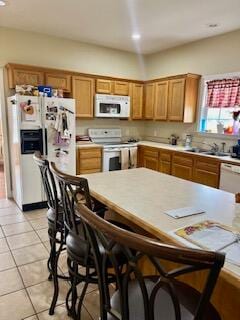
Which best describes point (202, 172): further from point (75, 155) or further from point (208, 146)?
point (75, 155)

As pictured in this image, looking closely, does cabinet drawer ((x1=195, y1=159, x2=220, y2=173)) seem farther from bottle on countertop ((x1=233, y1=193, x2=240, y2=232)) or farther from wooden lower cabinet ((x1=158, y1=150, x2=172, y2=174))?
bottle on countertop ((x1=233, y1=193, x2=240, y2=232))

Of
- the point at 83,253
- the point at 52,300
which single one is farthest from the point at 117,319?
the point at 52,300

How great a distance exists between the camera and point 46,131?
371 cm

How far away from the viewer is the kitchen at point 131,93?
12.3 ft

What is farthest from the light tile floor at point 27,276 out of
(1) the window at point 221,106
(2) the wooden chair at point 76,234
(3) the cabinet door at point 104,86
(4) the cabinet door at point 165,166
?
(1) the window at point 221,106

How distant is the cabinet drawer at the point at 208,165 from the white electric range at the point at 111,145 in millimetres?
1487

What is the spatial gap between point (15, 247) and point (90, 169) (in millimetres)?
1986

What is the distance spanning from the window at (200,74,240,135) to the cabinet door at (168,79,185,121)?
0.44m

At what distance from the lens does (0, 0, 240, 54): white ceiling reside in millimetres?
3107

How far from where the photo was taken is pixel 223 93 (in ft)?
14.0

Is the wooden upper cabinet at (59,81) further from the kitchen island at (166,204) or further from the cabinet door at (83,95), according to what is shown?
the kitchen island at (166,204)

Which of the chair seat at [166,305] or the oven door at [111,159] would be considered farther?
the oven door at [111,159]

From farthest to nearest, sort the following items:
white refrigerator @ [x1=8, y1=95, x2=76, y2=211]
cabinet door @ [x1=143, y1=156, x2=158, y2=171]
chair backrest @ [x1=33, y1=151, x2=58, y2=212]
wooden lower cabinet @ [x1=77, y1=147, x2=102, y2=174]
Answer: cabinet door @ [x1=143, y1=156, x2=158, y2=171] < wooden lower cabinet @ [x1=77, y1=147, x2=102, y2=174] < white refrigerator @ [x1=8, y1=95, x2=76, y2=211] < chair backrest @ [x1=33, y1=151, x2=58, y2=212]

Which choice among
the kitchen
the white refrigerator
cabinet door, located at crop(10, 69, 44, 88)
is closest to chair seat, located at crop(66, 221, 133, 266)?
the kitchen
